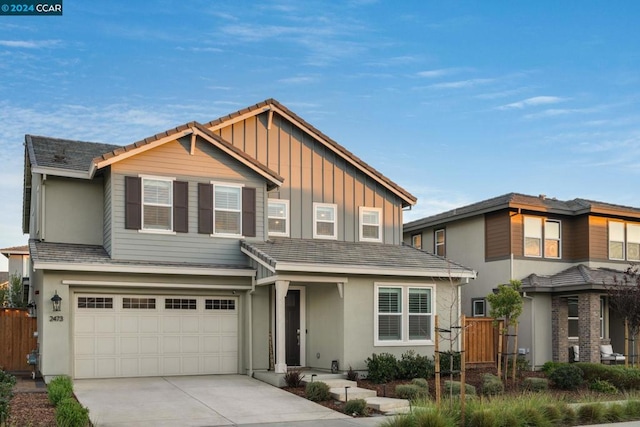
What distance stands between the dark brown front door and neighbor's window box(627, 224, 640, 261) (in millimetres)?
13405

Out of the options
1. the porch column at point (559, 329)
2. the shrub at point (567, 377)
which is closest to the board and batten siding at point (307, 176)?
the porch column at point (559, 329)

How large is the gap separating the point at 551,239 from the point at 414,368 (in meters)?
9.49

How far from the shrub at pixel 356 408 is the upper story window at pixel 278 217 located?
7.86 metres

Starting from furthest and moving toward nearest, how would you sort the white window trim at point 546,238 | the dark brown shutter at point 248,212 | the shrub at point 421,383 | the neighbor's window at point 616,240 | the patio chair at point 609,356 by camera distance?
the neighbor's window at point 616,240 → the white window trim at point 546,238 → the patio chair at point 609,356 → the dark brown shutter at point 248,212 → the shrub at point 421,383

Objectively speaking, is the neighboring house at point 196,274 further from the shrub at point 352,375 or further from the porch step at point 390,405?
the porch step at point 390,405

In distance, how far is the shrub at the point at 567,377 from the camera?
18.9m

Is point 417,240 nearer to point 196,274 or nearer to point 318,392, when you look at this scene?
point 196,274

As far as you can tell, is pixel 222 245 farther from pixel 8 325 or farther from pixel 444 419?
pixel 444 419

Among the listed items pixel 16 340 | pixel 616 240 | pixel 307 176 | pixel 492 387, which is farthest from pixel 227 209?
pixel 616 240

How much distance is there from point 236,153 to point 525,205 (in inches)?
417

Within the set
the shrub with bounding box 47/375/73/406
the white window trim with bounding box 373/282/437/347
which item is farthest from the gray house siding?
the white window trim with bounding box 373/282/437/347

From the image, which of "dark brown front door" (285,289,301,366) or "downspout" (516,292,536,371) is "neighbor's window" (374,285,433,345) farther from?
"downspout" (516,292,536,371)

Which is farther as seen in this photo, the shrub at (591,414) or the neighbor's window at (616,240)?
the neighbor's window at (616,240)

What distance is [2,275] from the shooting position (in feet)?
212
